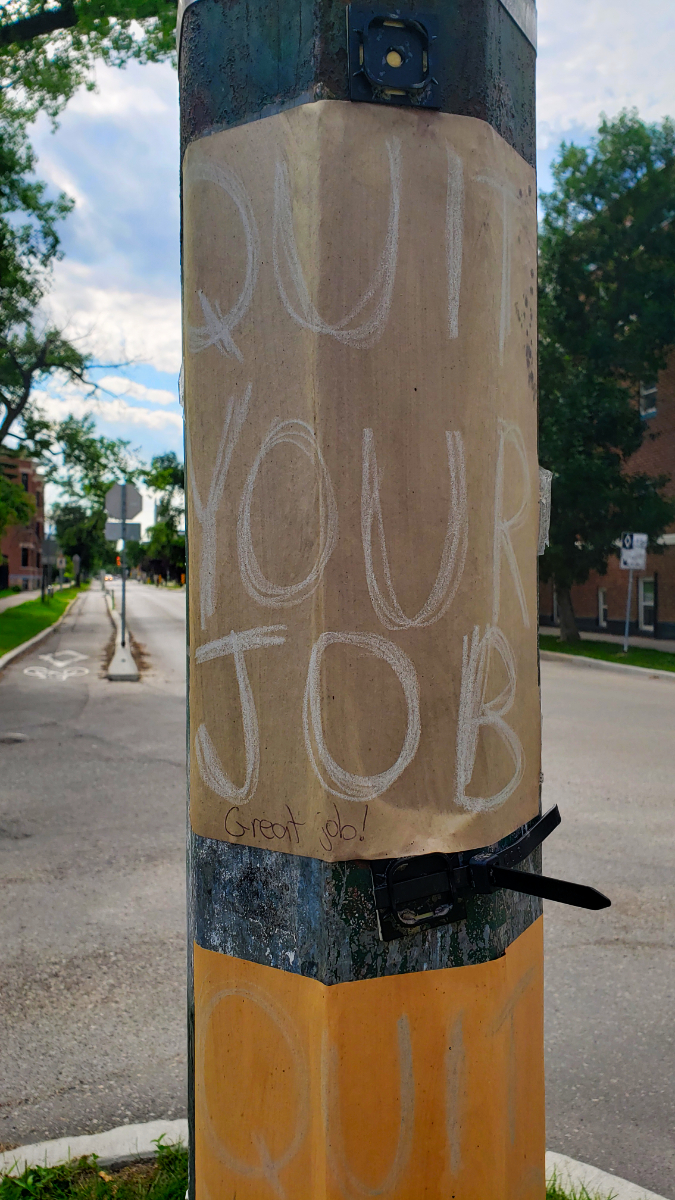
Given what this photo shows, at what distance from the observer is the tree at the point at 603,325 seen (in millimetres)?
21875

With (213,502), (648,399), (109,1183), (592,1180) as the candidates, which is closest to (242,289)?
(213,502)

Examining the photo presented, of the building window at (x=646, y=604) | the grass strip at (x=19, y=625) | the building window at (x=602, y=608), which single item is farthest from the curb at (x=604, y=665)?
the grass strip at (x=19, y=625)

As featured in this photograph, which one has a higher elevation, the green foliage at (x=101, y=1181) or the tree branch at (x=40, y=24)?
the tree branch at (x=40, y=24)

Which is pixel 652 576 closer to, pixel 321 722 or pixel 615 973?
pixel 615 973

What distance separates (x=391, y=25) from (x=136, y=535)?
18562mm

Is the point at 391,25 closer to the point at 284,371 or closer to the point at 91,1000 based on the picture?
the point at 284,371

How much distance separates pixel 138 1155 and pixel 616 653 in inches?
759

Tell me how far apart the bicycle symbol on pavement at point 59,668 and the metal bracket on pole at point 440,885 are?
13994 millimetres

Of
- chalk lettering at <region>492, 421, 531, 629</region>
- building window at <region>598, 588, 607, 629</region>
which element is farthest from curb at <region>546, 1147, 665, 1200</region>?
building window at <region>598, 588, 607, 629</region>

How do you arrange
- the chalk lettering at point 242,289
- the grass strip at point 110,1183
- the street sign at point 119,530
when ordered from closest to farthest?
the chalk lettering at point 242,289 < the grass strip at point 110,1183 < the street sign at point 119,530

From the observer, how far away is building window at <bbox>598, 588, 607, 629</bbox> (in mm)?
29141

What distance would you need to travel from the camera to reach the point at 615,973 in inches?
161

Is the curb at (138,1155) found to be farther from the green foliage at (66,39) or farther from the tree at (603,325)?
the tree at (603,325)

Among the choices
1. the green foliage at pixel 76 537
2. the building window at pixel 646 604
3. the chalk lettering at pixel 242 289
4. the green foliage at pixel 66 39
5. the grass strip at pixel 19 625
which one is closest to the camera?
the chalk lettering at pixel 242 289
